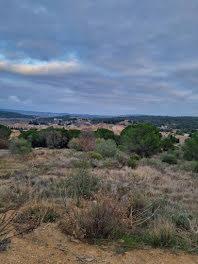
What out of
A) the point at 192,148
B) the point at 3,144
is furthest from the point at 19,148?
the point at 192,148

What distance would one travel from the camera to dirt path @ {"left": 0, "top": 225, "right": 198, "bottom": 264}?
10.0 ft

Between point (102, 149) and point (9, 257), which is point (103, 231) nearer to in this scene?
point (9, 257)

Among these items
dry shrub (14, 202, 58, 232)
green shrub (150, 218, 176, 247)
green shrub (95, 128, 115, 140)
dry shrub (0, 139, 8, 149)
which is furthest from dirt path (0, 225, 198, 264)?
green shrub (95, 128, 115, 140)

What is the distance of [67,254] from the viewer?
3252 millimetres

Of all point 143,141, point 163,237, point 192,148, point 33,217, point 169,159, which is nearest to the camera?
point 163,237

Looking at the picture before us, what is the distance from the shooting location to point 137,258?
3.28 meters

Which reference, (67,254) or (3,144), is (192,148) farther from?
(3,144)

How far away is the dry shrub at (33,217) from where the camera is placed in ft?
13.5

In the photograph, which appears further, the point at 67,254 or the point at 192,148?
the point at 192,148

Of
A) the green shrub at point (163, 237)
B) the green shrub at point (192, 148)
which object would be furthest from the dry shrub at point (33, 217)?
the green shrub at point (192, 148)

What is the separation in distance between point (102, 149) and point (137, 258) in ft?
57.1

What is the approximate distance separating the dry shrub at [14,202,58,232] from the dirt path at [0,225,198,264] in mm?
372

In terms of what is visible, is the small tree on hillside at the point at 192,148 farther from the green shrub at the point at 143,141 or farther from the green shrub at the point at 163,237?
the green shrub at the point at 163,237

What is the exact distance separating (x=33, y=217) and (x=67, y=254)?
4.53ft
